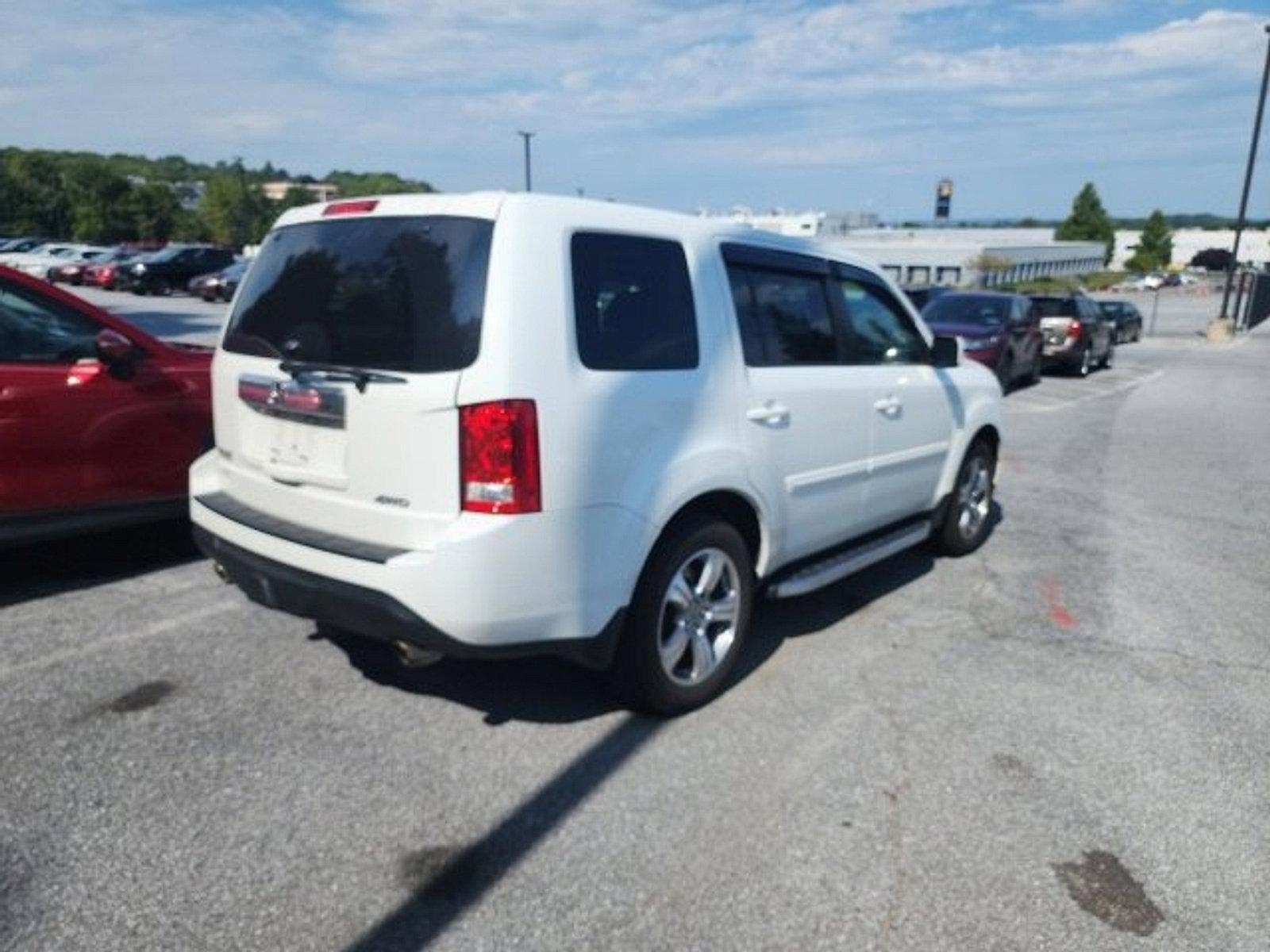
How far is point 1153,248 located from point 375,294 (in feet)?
401

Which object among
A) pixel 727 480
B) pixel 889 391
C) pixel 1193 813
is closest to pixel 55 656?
pixel 727 480

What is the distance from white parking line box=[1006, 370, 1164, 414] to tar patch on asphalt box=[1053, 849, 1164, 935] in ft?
37.2

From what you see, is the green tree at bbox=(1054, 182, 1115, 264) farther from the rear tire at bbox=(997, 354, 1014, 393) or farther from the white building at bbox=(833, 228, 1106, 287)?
the rear tire at bbox=(997, 354, 1014, 393)

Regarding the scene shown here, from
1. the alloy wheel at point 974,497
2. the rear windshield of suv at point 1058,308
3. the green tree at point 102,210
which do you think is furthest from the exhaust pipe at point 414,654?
the green tree at point 102,210

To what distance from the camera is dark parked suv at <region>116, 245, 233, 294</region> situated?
1187 inches

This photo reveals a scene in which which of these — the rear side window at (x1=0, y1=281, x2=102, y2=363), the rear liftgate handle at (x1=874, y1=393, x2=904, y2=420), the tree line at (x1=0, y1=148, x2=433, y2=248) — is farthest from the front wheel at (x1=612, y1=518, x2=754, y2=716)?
the tree line at (x1=0, y1=148, x2=433, y2=248)

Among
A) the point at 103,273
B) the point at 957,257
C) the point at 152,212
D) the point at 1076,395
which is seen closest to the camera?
the point at 1076,395

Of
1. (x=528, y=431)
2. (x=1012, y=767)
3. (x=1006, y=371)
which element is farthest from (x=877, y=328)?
(x=1006, y=371)

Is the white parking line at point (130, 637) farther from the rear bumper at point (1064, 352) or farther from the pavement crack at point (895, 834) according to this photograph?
Result: the rear bumper at point (1064, 352)

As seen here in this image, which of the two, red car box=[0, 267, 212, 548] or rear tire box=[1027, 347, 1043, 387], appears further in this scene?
rear tire box=[1027, 347, 1043, 387]

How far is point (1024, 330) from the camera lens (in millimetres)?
15133

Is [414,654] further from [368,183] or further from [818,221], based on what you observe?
[368,183]

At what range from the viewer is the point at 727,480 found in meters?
3.48

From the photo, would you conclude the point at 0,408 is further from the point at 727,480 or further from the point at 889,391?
the point at 889,391
